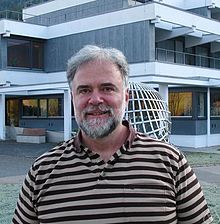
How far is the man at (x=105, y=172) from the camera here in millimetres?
2318

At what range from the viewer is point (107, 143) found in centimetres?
248

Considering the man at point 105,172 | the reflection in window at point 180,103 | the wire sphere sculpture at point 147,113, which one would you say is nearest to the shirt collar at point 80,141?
the man at point 105,172

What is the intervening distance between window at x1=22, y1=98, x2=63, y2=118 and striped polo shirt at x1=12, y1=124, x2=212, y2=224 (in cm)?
2612

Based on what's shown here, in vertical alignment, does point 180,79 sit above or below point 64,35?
below

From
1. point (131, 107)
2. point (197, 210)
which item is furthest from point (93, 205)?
point (131, 107)

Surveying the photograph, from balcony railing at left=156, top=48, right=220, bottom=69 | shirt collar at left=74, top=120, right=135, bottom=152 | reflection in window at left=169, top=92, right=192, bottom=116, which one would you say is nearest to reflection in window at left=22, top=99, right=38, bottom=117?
balcony railing at left=156, top=48, right=220, bottom=69

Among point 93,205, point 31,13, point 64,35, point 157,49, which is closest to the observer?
point 93,205

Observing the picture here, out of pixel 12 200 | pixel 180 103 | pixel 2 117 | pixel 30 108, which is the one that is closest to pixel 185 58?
pixel 180 103

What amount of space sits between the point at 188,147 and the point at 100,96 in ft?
71.2

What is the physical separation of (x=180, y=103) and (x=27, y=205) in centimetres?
2240

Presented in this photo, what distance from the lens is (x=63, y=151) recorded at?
100.0 inches

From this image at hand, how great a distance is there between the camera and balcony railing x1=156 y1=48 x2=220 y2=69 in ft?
91.7

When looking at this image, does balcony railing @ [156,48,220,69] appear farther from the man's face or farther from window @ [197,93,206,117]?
the man's face

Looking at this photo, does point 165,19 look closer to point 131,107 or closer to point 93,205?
point 131,107
